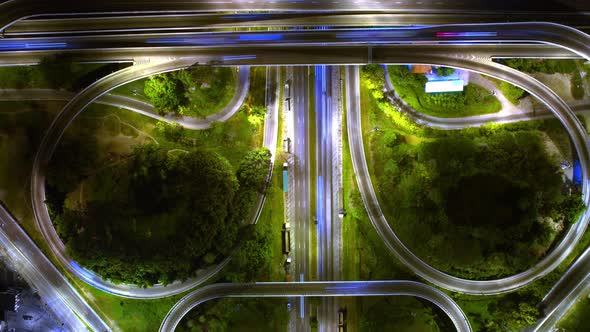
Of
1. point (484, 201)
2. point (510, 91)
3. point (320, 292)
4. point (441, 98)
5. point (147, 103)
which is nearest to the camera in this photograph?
point (484, 201)

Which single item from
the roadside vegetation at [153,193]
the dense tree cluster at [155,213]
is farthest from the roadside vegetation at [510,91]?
the dense tree cluster at [155,213]

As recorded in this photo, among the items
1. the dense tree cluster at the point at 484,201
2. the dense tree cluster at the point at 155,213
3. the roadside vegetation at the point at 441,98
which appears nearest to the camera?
the dense tree cluster at the point at 155,213

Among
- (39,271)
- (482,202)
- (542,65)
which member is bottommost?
(39,271)

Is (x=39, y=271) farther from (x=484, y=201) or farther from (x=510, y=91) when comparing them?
(x=510, y=91)

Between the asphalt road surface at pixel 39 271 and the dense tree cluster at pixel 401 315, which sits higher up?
the asphalt road surface at pixel 39 271

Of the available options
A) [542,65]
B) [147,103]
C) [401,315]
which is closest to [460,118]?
[542,65]

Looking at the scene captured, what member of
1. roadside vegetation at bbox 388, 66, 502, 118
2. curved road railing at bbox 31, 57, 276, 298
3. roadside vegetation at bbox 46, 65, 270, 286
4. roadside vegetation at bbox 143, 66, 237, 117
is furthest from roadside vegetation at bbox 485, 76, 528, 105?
curved road railing at bbox 31, 57, 276, 298

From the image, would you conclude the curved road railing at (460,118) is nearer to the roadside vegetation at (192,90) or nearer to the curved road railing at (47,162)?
the roadside vegetation at (192,90)
